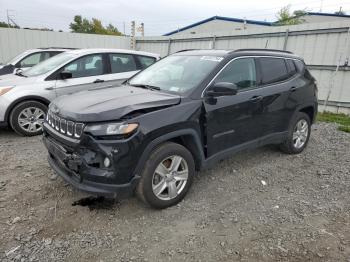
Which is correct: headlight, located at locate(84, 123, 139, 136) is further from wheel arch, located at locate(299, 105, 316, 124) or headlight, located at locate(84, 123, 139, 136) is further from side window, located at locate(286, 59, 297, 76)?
wheel arch, located at locate(299, 105, 316, 124)

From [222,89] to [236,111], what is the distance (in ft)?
1.74

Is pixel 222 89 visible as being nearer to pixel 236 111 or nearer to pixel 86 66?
pixel 236 111

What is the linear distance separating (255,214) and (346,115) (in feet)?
20.2

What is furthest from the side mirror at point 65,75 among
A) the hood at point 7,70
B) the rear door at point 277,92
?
the rear door at point 277,92

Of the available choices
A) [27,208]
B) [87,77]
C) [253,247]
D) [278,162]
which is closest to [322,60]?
[278,162]

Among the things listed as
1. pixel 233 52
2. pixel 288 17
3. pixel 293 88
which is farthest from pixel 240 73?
pixel 288 17

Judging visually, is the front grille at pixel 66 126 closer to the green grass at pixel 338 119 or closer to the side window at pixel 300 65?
the side window at pixel 300 65

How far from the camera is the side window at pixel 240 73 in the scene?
12.3ft

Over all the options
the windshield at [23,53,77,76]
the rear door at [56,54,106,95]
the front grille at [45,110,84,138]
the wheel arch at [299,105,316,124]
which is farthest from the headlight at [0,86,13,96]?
the wheel arch at [299,105,316,124]

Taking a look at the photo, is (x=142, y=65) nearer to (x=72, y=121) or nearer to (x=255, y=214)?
(x=72, y=121)

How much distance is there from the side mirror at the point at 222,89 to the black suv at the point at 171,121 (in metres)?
0.01

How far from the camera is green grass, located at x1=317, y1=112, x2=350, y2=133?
660 cm

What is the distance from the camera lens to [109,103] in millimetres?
3082

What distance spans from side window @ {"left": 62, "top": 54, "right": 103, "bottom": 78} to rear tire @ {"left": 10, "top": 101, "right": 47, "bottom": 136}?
0.95m
